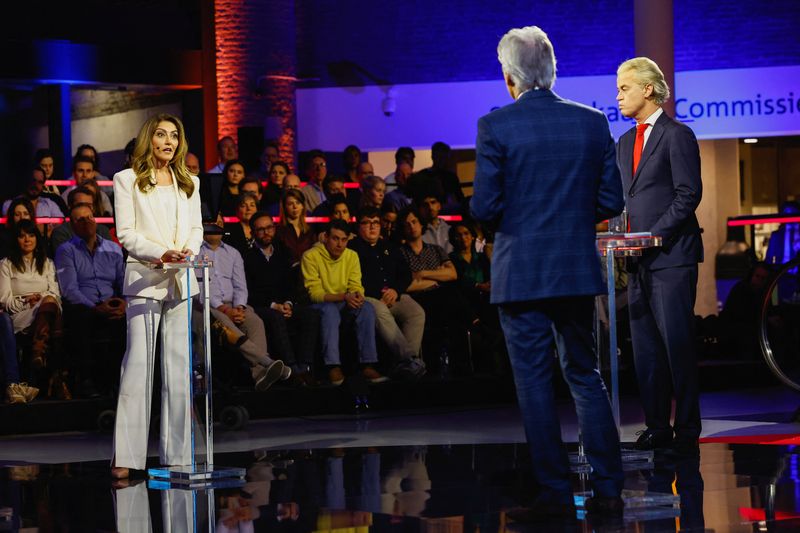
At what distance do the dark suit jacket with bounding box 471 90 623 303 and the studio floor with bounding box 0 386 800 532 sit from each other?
2.36 feet

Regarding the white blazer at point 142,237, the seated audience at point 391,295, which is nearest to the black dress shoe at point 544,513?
the white blazer at point 142,237

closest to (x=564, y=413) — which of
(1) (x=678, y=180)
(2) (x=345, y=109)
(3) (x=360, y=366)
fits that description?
(3) (x=360, y=366)

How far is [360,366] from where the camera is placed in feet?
27.3

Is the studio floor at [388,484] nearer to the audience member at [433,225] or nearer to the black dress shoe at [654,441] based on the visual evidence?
the black dress shoe at [654,441]

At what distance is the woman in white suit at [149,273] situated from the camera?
17.3 ft

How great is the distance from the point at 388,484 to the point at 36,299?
137 inches

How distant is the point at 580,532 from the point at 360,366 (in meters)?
4.61

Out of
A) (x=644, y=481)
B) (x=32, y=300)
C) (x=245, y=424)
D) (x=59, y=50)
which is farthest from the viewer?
(x=59, y=50)

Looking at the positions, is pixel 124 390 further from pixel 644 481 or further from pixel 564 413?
pixel 564 413

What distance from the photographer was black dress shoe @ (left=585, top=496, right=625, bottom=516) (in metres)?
4.04

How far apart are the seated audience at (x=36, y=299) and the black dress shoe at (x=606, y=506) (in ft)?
13.9

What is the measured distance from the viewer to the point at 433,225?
374 inches

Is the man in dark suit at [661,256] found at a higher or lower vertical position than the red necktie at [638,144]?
lower

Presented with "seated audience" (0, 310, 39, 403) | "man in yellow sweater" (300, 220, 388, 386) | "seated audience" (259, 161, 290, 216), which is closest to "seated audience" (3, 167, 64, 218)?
"seated audience" (259, 161, 290, 216)
